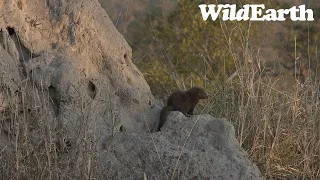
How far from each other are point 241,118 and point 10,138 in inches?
68.5

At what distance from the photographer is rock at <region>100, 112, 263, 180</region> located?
353 centimetres

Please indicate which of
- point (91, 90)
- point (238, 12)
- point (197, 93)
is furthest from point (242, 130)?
point (238, 12)

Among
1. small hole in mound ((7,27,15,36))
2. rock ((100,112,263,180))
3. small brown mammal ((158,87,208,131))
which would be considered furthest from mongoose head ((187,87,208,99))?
small hole in mound ((7,27,15,36))

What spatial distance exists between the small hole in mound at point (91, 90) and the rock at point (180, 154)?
31cm

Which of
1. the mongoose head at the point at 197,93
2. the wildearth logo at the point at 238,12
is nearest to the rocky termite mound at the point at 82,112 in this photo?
the mongoose head at the point at 197,93

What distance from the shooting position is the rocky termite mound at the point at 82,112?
127 inches

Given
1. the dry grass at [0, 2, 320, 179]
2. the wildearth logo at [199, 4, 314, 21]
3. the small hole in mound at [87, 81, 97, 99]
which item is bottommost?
the wildearth logo at [199, 4, 314, 21]

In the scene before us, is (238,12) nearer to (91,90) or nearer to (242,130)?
(242,130)

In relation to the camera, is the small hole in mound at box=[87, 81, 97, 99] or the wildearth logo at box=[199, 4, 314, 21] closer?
the small hole in mound at box=[87, 81, 97, 99]

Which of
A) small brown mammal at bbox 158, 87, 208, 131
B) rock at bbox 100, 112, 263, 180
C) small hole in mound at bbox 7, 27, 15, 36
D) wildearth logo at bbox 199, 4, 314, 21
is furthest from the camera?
wildearth logo at bbox 199, 4, 314, 21

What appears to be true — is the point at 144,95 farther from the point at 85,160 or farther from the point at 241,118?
the point at 85,160

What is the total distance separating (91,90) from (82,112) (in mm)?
841

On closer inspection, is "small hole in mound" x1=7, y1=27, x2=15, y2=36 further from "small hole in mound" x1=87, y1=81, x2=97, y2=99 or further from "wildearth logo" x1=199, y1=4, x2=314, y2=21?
"wildearth logo" x1=199, y1=4, x2=314, y2=21

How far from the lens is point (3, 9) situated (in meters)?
3.85
